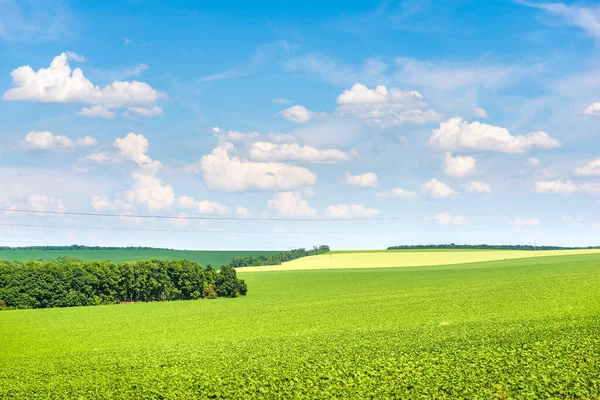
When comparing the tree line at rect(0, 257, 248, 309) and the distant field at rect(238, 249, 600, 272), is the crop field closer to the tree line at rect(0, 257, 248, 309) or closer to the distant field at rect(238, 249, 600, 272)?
the tree line at rect(0, 257, 248, 309)

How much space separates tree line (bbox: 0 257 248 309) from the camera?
85500 mm

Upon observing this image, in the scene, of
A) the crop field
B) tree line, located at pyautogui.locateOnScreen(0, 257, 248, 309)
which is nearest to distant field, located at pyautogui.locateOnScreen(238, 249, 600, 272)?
tree line, located at pyautogui.locateOnScreen(0, 257, 248, 309)

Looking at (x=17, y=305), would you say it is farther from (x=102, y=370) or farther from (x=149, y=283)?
(x=102, y=370)

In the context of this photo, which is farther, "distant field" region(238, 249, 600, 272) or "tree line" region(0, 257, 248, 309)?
"distant field" region(238, 249, 600, 272)

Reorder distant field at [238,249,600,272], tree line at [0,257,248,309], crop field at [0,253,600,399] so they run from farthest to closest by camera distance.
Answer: distant field at [238,249,600,272], tree line at [0,257,248,309], crop field at [0,253,600,399]

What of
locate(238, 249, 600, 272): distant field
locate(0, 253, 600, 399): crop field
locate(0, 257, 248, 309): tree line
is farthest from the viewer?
locate(238, 249, 600, 272): distant field

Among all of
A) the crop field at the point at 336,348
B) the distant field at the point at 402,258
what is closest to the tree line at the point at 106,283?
the crop field at the point at 336,348

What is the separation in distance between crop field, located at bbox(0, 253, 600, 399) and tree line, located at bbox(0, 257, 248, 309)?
1127 centimetres

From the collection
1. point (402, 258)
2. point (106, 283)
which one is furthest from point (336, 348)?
point (402, 258)

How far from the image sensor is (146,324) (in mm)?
65750

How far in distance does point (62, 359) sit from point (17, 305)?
50028mm

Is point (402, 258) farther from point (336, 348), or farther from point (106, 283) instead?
point (336, 348)

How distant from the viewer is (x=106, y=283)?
92.1 meters

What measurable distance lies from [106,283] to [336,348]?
65.7 meters
